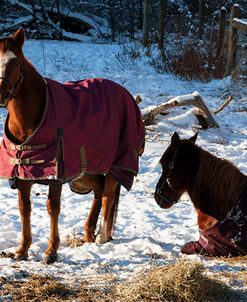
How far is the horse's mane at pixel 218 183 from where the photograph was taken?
4340 mm

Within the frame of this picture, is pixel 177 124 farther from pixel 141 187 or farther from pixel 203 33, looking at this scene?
pixel 203 33

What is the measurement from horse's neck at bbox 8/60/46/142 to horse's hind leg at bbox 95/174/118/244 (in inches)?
42.7

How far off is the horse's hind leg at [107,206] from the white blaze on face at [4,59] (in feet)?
5.00

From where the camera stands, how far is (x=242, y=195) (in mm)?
4262

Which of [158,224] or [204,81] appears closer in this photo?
[158,224]

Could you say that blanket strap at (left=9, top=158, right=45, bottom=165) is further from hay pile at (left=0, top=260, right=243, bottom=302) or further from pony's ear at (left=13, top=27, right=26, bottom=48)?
hay pile at (left=0, top=260, right=243, bottom=302)

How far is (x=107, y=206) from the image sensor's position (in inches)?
192

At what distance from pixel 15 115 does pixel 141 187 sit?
9.35 ft

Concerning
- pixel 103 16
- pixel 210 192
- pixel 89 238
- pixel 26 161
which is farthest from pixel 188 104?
pixel 103 16

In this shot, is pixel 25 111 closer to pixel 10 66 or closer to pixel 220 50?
pixel 10 66

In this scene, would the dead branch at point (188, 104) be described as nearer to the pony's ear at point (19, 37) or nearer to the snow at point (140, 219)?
the snow at point (140, 219)

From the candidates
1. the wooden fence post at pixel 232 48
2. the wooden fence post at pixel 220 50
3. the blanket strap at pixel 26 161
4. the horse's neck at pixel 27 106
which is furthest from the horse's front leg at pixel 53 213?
the wooden fence post at pixel 220 50

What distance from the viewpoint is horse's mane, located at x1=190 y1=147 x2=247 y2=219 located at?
4.34 meters

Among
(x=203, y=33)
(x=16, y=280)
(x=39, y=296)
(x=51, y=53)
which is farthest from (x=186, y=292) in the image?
(x=203, y=33)
